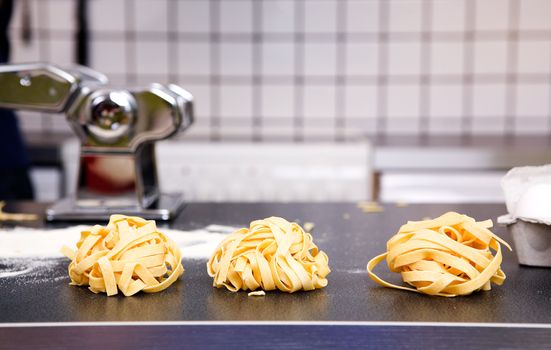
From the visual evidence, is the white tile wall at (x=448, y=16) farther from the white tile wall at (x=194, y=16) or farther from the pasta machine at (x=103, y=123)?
the pasta machine at (x=103, y=123)

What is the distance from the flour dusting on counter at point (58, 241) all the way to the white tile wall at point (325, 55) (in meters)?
1.90

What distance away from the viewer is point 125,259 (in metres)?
1.01

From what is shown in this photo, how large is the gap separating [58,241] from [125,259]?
40 cm

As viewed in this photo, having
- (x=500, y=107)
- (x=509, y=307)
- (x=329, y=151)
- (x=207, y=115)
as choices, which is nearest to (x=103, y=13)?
(x=207, y=115)

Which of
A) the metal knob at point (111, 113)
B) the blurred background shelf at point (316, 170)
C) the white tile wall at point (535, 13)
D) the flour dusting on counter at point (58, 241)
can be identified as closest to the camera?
the flour dusting on counter at point (58, 241)

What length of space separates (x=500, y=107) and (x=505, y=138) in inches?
8.7

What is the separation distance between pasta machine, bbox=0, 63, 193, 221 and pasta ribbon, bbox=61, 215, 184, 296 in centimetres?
Result: 50

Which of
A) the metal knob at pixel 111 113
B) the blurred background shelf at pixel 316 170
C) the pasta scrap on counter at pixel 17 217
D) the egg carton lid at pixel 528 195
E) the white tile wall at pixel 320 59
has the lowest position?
the blurred background shelf at pixel 316 170

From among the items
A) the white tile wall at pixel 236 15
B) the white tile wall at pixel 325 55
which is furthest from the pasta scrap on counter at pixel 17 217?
the white tile wall at pixel 236 15

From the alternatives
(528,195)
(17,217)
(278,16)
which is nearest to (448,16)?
(278,16)

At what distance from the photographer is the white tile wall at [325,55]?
331cm

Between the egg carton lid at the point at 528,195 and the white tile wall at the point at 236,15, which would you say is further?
the white tile wall at the point at 236,15

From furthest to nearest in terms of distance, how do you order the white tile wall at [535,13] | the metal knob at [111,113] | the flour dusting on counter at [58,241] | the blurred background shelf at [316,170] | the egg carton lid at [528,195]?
the white tile wall at [535,13] < the blurred background shelf at [316,170] < the metal knob at [111,113] < the flour dusting on counter at [58,241] < the egg carton lid at [528,195]

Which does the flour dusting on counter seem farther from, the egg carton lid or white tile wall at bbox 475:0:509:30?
white tile wall at bbox 475:0:509:30
